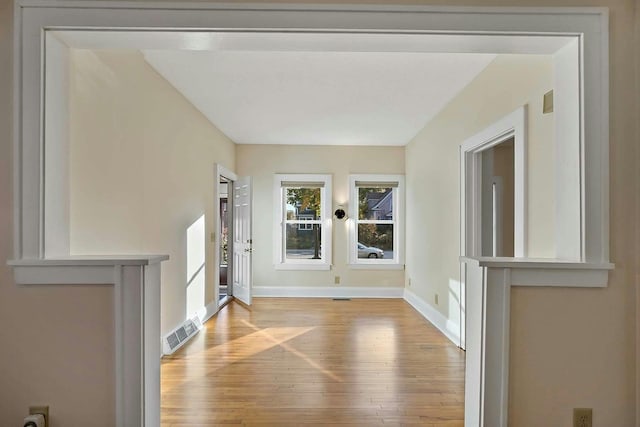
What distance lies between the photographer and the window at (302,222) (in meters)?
6.37

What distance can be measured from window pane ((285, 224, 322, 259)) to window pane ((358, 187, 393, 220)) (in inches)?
33.3

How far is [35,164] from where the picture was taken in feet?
5.64

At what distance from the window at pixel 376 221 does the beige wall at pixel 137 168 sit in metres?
2.69

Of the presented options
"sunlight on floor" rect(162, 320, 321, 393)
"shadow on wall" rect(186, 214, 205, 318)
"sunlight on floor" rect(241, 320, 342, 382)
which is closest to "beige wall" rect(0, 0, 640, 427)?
"sunlight on floor" rect(162, 320, 321, 393)

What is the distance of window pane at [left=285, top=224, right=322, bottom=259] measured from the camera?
6551mm

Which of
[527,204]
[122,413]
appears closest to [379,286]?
[527,204]

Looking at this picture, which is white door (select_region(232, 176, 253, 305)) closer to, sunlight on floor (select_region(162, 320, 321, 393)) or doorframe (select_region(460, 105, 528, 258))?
sunlight on floor (select_region(162, 320, 321, 393))

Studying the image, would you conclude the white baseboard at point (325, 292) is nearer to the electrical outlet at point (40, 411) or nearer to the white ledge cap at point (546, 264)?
the electrical outlet at point (40, 411)

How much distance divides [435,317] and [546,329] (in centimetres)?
288

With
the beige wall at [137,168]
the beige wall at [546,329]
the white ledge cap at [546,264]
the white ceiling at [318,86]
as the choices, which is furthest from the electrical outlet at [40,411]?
the white ceiling at [318,86]

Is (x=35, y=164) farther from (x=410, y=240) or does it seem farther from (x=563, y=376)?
(x=410, y=240)

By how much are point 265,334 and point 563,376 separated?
2.99 m

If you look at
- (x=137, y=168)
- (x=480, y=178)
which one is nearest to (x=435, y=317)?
(x=480, y=178)

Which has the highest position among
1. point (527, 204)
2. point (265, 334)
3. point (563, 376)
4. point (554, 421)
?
point (527, 204)
